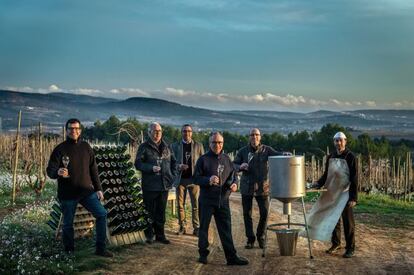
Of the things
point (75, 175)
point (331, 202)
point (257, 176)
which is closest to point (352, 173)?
point (331, 202)

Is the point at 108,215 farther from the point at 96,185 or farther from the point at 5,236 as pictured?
the point at 5,236

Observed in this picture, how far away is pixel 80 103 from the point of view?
187 m

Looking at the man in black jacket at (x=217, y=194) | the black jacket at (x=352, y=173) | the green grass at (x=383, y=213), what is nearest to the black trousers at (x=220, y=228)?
the man in black jacket at (x=217, y=194)

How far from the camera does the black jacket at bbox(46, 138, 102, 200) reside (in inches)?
352

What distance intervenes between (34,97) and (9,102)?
8006 mm

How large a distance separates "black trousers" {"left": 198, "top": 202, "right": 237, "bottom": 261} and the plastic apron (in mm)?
1721

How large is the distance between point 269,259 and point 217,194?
55.0 inches

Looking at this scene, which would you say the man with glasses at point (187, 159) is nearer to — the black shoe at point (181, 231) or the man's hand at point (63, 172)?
the black shoe at point (181, 231)

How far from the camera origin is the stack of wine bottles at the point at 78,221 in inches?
416

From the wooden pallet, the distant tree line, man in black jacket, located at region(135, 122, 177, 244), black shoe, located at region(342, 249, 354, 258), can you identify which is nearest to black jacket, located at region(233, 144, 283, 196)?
man in black jacket, located at region(135, 122, 177, 244)

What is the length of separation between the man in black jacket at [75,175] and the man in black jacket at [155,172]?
1.23 meters

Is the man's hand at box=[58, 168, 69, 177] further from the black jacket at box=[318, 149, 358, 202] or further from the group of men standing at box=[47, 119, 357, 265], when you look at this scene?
the black jacket at box=[318, 149, 358, 202]

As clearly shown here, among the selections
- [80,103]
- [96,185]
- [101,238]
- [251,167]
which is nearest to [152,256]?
[101,238]

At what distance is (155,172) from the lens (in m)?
10.2
